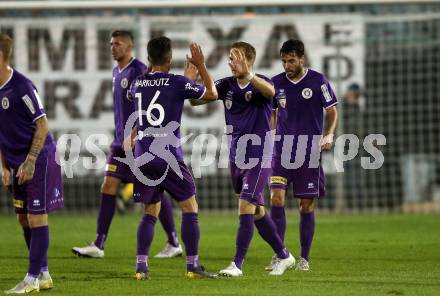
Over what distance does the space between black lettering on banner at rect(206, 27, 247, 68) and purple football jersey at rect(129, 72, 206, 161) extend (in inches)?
379

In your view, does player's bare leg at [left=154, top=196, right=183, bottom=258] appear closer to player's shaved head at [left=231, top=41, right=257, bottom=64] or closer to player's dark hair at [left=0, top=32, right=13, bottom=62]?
player's shaved head at [left=231, top=41, right=257, bottom=64]

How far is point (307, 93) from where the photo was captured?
9.85 metres

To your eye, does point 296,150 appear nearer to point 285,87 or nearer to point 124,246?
point 285,87

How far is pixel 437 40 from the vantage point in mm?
18781

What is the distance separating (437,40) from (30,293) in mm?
12686

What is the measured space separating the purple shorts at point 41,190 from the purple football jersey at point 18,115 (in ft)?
0.39

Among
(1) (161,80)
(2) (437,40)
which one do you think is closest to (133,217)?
(2) (437,40)

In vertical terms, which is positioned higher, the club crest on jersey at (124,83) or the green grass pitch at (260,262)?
the club crest on jersey at (124,83)

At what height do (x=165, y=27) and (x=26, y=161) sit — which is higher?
(x=165, y=27)

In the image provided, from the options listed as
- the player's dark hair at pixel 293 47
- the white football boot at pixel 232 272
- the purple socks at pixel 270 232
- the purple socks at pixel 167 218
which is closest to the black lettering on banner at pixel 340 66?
the purple socks at pixel 167 218

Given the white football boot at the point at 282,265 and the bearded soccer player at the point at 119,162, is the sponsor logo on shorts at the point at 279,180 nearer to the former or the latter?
the white football boot at the point at 282,265

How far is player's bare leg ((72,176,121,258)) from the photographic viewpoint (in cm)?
1099

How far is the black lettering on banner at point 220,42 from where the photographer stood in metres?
18.2

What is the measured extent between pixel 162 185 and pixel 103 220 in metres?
2.80
